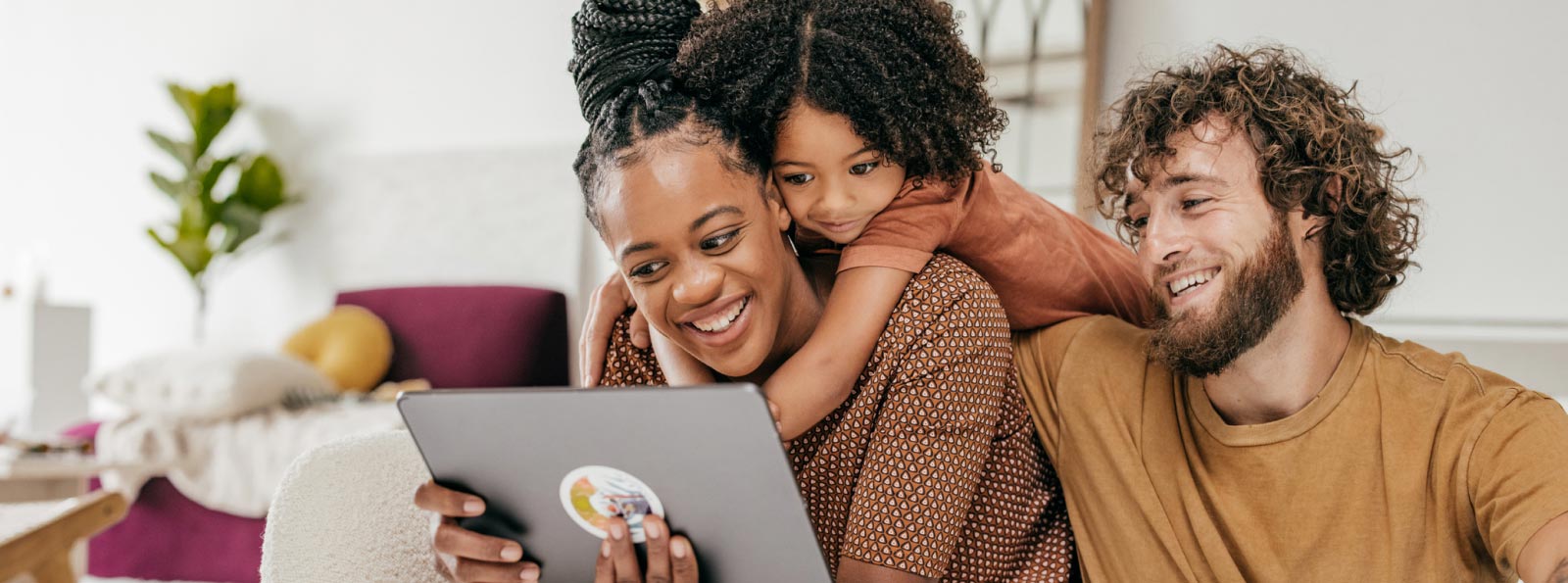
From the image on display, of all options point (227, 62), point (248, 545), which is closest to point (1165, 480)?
point (248, 545)

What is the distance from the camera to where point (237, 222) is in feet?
16.3

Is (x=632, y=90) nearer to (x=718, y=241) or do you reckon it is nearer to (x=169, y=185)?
(x=718, y=241)

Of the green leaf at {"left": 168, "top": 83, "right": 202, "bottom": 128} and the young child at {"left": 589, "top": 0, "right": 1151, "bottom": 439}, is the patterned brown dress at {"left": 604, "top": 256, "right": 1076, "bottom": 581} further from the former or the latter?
the green leaf at {"left": 168, "top": 83, "right": 202, "bottom": 128}

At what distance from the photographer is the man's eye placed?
4.56 feet

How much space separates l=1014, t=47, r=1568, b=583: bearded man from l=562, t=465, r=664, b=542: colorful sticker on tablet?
0.63m

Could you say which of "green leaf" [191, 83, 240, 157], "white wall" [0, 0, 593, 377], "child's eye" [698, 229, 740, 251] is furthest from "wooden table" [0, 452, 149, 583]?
"green leaf" [191, 83, 240, 157]

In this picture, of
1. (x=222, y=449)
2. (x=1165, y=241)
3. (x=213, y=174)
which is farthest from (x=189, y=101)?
(x=1165, y=241)

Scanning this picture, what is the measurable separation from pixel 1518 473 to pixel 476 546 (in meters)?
1.11

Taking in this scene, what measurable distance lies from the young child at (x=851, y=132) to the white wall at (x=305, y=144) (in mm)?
3161

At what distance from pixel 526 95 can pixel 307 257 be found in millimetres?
1294

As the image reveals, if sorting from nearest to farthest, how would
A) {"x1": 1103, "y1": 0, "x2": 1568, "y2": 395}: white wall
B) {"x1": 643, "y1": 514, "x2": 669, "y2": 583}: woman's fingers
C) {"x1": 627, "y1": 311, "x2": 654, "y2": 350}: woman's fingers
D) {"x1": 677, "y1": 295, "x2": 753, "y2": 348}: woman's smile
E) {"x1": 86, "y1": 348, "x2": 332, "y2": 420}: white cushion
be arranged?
{"x1": 643, "y1": 514, "x2": 669, "y2": 583}: woman's fingers, {"x1": 677, "y1": 295, "x2": 753, "y2": 348}: woman's smile, {"x1": 627, "y1": 311, "x2": 654, "y2": 350}: woman's fingers, {"x1": 1103, "y1": 0, "x2": 1568, "y2": 395}: white wall, {"x1": 86, "y1": 348, "x2": 332, "y2": 420}: white cushion

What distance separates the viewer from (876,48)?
1412 millimetres

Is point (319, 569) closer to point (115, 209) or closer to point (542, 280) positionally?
point (542, 280)

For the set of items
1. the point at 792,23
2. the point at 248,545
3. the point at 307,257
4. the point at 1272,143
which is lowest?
the point at 248,545
